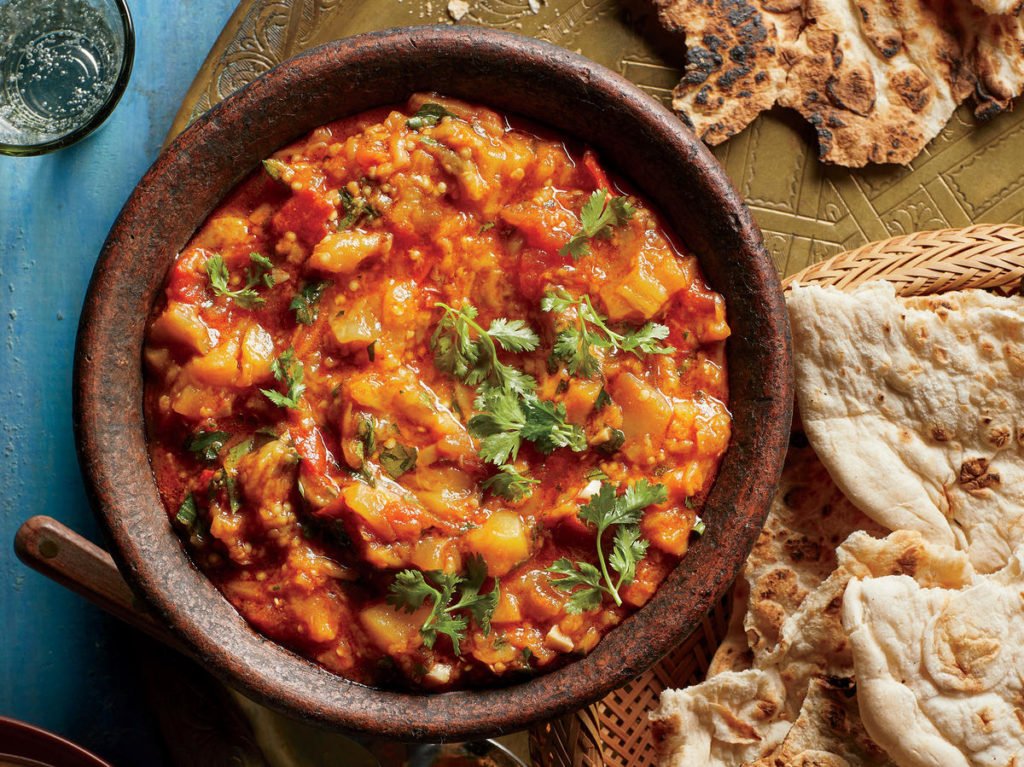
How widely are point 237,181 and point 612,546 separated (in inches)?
61.2

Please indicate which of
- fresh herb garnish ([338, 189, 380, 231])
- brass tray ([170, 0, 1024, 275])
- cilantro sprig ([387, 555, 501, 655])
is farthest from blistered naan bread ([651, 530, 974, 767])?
fresh herb garnish ([338, 189, 380, 231])

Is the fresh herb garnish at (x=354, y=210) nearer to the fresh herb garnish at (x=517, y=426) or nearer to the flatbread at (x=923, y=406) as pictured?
the fresh herb garnish at (x=517, y=426)

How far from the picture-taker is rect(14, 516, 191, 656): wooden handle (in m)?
3.36

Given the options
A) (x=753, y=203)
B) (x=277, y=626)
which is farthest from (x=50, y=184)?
(x=753, y=203)

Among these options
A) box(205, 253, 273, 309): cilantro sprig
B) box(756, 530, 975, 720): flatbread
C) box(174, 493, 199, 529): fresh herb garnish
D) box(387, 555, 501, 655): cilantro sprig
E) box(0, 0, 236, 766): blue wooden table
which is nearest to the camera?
box(387, 555, 501, 655): cilantro sprig

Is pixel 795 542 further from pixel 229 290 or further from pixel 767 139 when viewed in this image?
pixel 229 290

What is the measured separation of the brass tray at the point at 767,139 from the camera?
139 inches

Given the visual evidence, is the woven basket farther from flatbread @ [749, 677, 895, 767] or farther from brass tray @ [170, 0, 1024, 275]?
flatbread @ [749, 677, 895, 767]

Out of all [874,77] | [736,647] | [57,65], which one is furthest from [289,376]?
[874,77]

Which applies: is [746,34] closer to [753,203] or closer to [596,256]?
[753,203]

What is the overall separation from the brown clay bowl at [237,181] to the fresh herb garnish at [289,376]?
0.48 m

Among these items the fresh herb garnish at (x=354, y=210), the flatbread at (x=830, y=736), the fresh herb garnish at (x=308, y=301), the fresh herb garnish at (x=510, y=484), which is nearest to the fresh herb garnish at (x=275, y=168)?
the fresh herb garnish at (x=354, y=210)

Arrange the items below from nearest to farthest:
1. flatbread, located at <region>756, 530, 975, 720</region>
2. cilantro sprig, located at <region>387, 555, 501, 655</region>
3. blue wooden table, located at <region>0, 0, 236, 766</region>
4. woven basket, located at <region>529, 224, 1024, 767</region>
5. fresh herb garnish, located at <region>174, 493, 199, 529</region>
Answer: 1. cilantro sprig, located at <region>387, 555, 501, 655</region>
2. fresh herb garnish, located at <region>174, 493, 199, 529</region>
3. flatbread, located at <region>756, 530, 975, 720</region>
4. woven basket, located at <region>529, 224, 1024, 767</region>
5. blue wooden table, located at <region>0, 0, 236, 766</region>

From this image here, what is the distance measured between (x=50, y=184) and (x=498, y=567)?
223 cm
